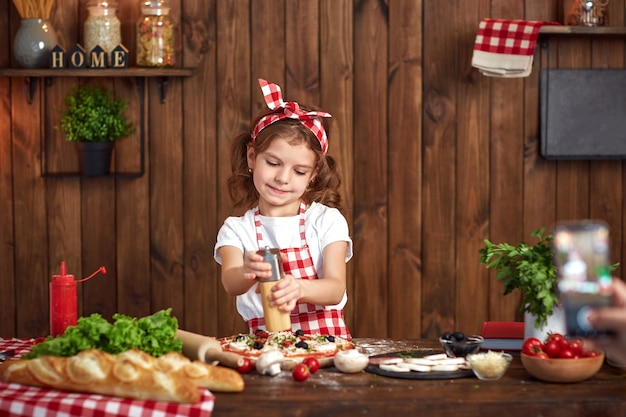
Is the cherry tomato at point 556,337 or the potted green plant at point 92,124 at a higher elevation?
the potted green plant at point 92,124

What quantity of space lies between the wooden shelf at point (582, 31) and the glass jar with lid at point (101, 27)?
158 centimetres

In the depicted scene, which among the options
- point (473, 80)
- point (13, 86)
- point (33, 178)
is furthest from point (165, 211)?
point (473, 80)

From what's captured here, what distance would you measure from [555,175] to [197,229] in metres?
1.43

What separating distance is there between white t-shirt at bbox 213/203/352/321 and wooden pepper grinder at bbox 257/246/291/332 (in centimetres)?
40

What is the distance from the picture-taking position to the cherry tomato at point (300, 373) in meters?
1.89

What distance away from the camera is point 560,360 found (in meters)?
1.87

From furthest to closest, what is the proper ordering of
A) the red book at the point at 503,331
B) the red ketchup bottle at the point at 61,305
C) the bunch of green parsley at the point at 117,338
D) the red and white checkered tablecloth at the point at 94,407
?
1. the red book at the point at 503,331
2. the red ketchup bottle at the point at 61,305
3. the bunch of green parsley at the point at 117,338
4. the red and white checkered tablecloth at the point at 94,407

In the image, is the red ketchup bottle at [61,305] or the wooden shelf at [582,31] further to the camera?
the wooden shelf at [582,31]

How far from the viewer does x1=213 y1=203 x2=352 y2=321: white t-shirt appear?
261 centimetres

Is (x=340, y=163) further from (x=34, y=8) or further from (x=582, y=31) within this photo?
(x=34, y=8)

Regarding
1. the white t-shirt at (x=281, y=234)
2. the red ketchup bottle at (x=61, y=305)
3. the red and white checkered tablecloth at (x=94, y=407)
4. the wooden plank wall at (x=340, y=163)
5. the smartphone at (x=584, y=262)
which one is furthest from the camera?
the wooden plank wall at (x=340, y=163)

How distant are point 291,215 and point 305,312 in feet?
0.93

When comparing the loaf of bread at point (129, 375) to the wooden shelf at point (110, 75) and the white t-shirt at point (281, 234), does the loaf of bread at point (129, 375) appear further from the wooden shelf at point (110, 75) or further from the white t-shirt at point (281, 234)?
the wooden shelf at point (110, 75)

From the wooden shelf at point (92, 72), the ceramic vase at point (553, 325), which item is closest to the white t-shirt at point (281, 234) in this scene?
the ceramic vase at point (553, 325)
